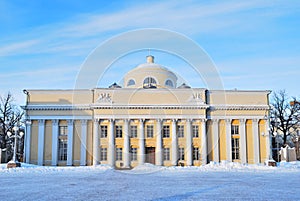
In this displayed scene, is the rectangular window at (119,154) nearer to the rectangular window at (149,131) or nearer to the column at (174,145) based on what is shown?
the rectangular window at (149,131)

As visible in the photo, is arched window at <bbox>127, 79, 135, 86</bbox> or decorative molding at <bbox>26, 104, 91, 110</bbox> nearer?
decorative molding at <bbox>26, 104, 91, 110</bbox>

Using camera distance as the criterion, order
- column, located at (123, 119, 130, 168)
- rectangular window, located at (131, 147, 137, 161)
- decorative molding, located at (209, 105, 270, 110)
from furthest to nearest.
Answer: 1. decorative molding, located at (209, 105, 270, 110)
2. rectangular window, located at (131, 147, 137, 161)
3. column, located at (123, 119, 130, 168)

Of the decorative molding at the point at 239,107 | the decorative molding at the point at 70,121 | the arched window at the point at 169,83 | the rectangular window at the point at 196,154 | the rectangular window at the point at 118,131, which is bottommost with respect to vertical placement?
the rectangular window at the point at 196,154

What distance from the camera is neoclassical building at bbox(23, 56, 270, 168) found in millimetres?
39125

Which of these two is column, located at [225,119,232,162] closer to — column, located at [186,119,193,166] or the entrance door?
column, located at [186,119,193,166]

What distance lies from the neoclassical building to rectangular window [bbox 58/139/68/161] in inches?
4.4

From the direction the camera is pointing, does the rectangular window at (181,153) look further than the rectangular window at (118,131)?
No

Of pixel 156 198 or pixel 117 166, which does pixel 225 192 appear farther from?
pixel 117 166

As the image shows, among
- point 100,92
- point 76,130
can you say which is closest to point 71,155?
point 76,130

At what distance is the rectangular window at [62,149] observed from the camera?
3966cm

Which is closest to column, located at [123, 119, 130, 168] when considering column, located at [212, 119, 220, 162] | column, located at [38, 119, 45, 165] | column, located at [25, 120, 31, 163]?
column, located at [38, 119, 45, 165]

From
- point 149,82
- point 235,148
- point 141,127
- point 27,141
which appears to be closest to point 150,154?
point 141,127

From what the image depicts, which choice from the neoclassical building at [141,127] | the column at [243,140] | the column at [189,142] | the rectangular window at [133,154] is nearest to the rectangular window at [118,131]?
the neoclassical building at [141,127]

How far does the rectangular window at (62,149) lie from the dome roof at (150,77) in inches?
466
